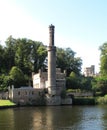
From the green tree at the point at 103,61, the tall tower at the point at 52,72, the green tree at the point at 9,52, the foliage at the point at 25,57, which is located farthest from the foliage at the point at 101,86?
the green tree at the point at 9,52

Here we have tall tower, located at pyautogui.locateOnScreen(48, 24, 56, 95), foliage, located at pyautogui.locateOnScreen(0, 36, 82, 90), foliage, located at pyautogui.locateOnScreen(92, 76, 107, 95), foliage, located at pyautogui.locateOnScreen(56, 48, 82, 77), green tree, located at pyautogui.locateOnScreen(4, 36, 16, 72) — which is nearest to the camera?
tall tower, located at pyautogui.locateOnScreen(48, 24, 56, 95)

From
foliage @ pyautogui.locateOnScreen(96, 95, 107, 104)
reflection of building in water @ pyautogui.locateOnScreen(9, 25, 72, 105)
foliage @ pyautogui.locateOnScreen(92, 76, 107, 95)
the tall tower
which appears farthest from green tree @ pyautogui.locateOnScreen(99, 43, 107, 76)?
the tall tower

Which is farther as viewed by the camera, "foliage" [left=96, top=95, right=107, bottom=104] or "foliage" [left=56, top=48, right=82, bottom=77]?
"foliage" [left=56, top=48, right=82, bottom=77]

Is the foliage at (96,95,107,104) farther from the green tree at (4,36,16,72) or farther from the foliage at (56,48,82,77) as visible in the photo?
the green tree at (4,36,16,72)

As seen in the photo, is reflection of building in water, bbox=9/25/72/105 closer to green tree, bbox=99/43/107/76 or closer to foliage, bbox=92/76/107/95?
foliage, bbox=92/76/107/95

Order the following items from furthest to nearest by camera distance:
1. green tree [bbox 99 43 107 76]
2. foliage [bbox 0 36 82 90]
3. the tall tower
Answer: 1. foliage [bbox 0 36 82 90]
2. green tree [bbox 99 43 107 76]
3. the tall tower

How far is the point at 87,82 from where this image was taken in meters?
90.6

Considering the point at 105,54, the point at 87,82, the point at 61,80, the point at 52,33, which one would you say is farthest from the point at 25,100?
the point at 105,54

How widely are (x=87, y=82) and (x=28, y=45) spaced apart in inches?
789

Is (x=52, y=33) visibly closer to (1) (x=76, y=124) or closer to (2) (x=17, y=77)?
(2) (x=17, y=77)

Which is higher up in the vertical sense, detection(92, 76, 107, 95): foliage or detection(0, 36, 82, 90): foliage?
detection(0, 36, 82, 90): foliage

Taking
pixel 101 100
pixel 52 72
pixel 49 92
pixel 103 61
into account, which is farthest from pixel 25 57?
pixel 101 100

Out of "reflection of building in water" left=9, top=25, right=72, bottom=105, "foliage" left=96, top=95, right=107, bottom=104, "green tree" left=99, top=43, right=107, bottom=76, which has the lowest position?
"foliage" left=96, top=95, right=107, bottom=104

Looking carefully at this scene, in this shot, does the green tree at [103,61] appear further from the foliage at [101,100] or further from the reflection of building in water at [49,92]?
the reflection of building in water at [49,92]
